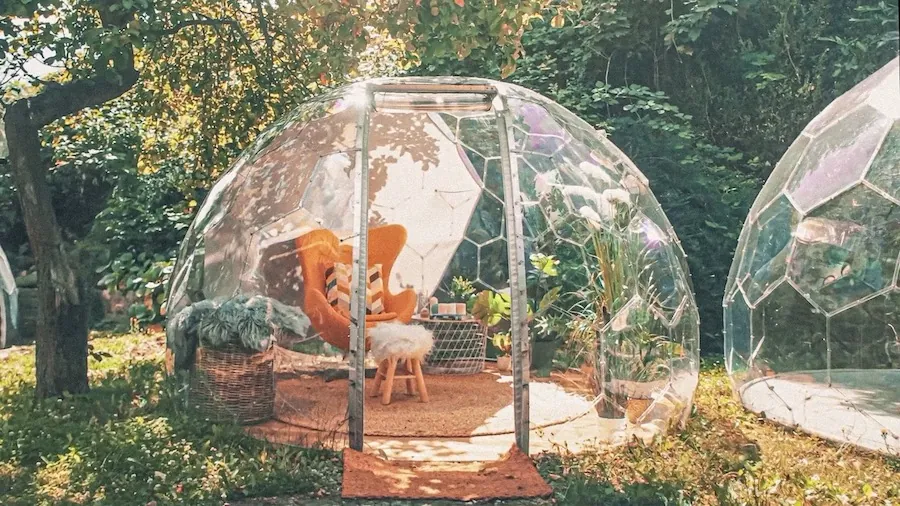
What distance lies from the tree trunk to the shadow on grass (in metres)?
0.22

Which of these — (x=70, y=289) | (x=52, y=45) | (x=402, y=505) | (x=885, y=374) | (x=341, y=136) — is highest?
(x=52, y=45)

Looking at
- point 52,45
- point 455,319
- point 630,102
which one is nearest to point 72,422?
point 52,45

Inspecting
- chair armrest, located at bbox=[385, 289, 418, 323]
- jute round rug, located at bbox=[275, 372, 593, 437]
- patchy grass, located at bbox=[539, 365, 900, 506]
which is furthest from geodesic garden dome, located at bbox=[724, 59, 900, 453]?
chair armrest, located at bbox=[385, 289, 418, 323]

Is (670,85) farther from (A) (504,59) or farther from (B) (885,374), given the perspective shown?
(B) (885,374)

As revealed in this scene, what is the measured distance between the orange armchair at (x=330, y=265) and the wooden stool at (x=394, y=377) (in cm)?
35

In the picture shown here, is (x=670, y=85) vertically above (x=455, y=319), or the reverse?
(x=670, y=85)

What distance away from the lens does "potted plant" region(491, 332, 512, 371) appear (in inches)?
279

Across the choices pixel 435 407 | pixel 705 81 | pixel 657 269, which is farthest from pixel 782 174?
→ pixel 705 81

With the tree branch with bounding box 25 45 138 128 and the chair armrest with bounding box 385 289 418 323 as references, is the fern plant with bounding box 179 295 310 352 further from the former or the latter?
the tree branch with bounding box 25 45 138 128

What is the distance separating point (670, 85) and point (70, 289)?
658cm

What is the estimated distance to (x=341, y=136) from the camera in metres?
5.30

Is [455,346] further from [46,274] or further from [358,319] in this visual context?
[46,274]

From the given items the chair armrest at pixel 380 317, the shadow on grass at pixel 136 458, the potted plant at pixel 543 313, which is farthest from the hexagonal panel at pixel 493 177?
the shadow on grass at pixel 136 458

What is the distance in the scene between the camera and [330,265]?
5828 mm
